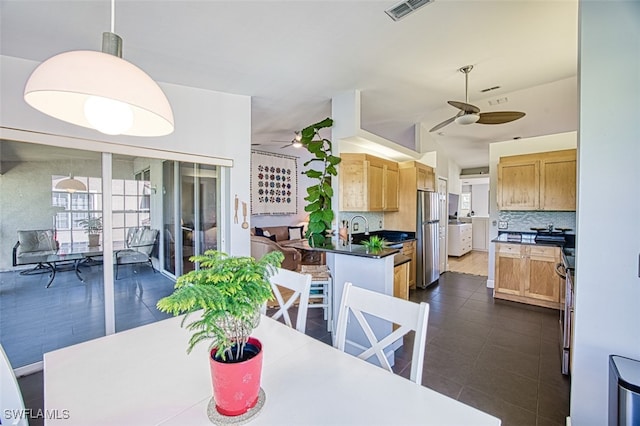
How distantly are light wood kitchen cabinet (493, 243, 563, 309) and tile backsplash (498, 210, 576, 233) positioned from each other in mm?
701

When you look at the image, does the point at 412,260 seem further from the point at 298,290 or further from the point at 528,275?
the point at 298,290

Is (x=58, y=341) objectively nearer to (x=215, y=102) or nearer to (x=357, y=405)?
(x=215, y=102)

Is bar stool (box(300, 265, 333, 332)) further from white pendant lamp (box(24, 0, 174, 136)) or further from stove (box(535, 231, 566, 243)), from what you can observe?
stove (box(535, 231, 566, 243))

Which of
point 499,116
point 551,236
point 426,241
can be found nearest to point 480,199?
point 551,236

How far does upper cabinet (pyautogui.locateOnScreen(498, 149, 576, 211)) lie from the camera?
3.87 meters

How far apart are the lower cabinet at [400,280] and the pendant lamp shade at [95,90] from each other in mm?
2502

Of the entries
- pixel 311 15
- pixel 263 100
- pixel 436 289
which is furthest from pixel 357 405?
pixel 436 289

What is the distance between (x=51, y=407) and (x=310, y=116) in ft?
14.8

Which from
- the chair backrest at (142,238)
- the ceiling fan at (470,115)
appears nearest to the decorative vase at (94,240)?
the chair backrest at (142,238)

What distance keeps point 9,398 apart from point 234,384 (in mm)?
816

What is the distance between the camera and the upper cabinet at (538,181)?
387 centimetres

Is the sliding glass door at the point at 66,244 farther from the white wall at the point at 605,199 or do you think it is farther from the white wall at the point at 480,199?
the white wall at the point at 480,199

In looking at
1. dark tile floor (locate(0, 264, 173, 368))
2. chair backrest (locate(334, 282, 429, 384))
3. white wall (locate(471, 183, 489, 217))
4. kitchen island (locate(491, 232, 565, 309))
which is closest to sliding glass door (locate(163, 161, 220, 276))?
dark tile floor (locate(0, 264, 173, 368))

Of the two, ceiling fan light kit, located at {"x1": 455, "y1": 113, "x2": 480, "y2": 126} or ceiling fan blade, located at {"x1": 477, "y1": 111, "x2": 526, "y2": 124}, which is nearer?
ceiling fan light kit, located at {"x1": 455, "y1": 113, "x2": 480, "y2": 126}
